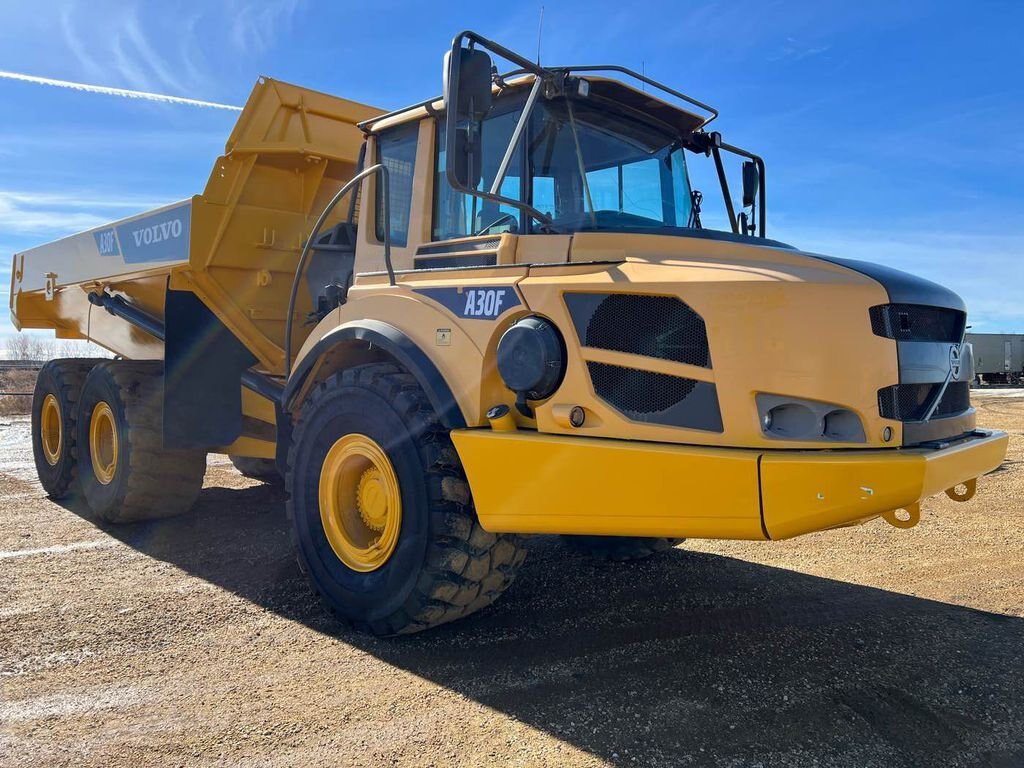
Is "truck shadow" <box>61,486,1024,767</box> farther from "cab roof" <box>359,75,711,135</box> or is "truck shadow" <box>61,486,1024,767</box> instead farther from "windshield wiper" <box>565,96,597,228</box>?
"cab roof" <box>359,75,711,135</box>

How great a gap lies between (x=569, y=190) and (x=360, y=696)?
2.47 metres

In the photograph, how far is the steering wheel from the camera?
13.1 feet

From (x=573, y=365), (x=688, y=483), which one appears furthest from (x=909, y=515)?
(x=573, y=365)

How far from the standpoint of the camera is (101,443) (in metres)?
7.43

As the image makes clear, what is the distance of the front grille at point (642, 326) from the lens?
3344 millimetres

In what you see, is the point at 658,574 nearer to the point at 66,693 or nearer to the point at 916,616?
the point at 916,616

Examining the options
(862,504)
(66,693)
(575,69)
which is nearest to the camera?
(862,504)

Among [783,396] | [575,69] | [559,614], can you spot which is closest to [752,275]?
[783,396]

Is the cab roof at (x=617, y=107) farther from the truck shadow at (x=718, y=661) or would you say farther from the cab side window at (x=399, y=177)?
the truck shadow at (x=718, y=661)

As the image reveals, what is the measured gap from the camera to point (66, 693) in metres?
3.54

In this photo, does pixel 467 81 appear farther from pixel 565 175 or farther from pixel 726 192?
pixel 726 192

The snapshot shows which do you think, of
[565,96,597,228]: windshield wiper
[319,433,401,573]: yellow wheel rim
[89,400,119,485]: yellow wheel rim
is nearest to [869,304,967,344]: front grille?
[565,96,597,228]: windshield wiper

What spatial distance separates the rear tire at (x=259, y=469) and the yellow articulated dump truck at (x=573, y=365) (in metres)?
3.47

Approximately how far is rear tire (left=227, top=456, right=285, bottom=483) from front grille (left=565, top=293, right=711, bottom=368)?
6.27m
